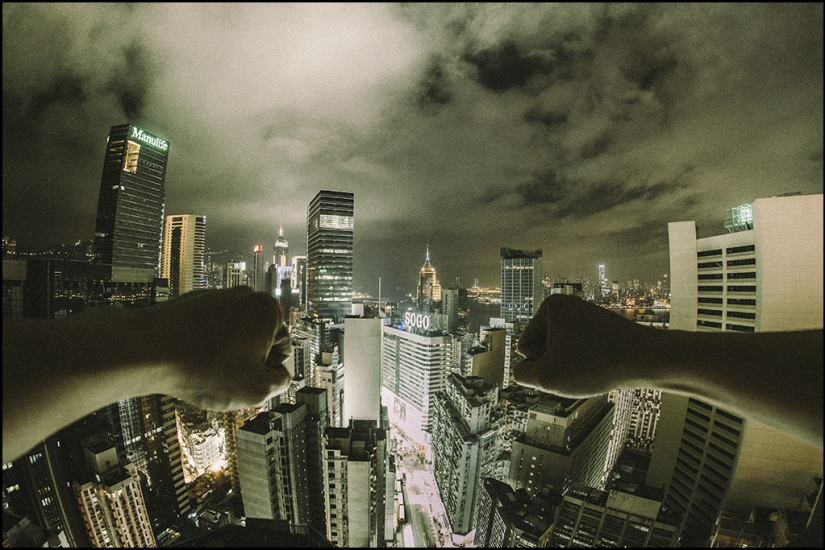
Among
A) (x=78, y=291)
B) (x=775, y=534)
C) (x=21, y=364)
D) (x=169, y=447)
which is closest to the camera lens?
(x=21, y=364)

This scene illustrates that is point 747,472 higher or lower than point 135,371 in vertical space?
lower

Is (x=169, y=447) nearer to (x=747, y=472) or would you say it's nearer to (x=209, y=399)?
(x=209, y=399)

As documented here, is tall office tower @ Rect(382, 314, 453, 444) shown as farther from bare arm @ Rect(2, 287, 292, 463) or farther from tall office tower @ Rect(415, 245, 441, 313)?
bare arm @ Rect(2, 287, 292, 463)

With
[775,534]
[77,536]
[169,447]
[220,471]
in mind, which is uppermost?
[775,534]

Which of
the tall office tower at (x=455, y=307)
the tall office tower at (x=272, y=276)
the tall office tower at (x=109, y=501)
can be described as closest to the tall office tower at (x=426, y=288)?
the tall office tower at (x=455, y=307)

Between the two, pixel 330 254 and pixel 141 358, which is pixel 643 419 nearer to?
pixel 330 254

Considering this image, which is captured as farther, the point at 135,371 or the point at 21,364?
the point at 135,371

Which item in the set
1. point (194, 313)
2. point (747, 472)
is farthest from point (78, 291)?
point (747, 472)

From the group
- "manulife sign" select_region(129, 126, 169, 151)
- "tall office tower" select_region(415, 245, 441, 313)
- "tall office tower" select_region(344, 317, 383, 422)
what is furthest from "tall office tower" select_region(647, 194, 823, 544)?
"tall office tower" select_region(415, 245, 441, 313)

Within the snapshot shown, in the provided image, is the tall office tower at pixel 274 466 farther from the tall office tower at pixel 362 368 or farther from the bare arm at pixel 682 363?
the bare arm at pixel 682 363
